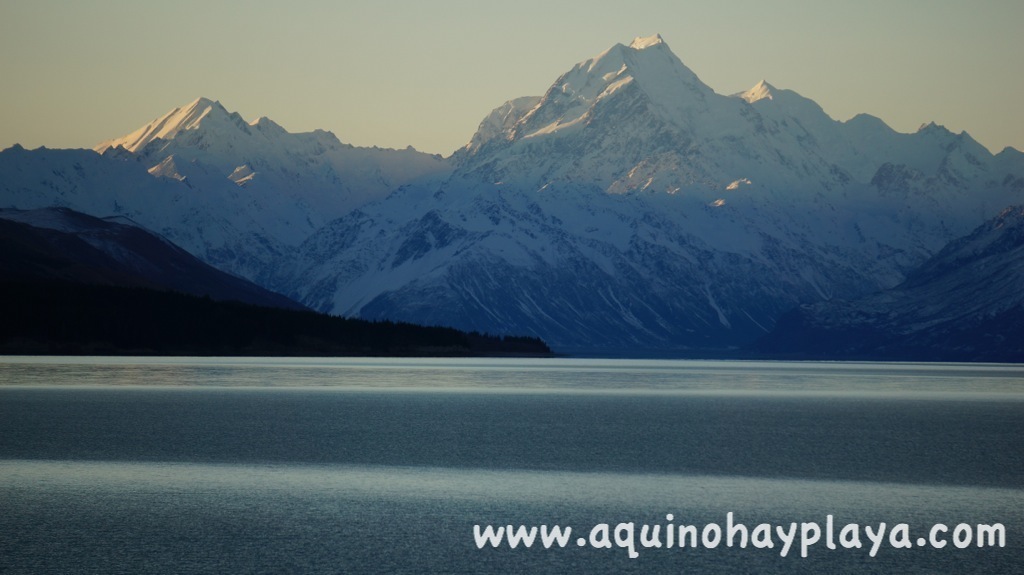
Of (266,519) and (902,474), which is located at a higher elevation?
(902,474)

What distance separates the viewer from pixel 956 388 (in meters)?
167

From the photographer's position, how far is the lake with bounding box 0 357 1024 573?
4100cm

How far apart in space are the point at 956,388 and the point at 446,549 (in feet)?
446

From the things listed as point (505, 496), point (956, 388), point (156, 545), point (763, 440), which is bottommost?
point (156, 545)

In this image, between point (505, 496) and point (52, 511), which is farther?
point (505, 496)

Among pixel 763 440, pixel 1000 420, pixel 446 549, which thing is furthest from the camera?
pixel 1000 420

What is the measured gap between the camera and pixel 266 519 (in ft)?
153

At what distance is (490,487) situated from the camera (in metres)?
55.0

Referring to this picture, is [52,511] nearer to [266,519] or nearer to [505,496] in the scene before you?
[266,519]

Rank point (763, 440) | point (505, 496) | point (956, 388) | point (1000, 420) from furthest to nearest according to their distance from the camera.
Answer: point (956, 388)
point (1000, 420)
point (763, 440)
point (505, 496)

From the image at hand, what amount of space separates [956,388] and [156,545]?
139m

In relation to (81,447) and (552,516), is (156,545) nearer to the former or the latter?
(552,516)

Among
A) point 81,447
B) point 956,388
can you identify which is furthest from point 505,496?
point 956,388

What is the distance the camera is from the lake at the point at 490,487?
135 feet
